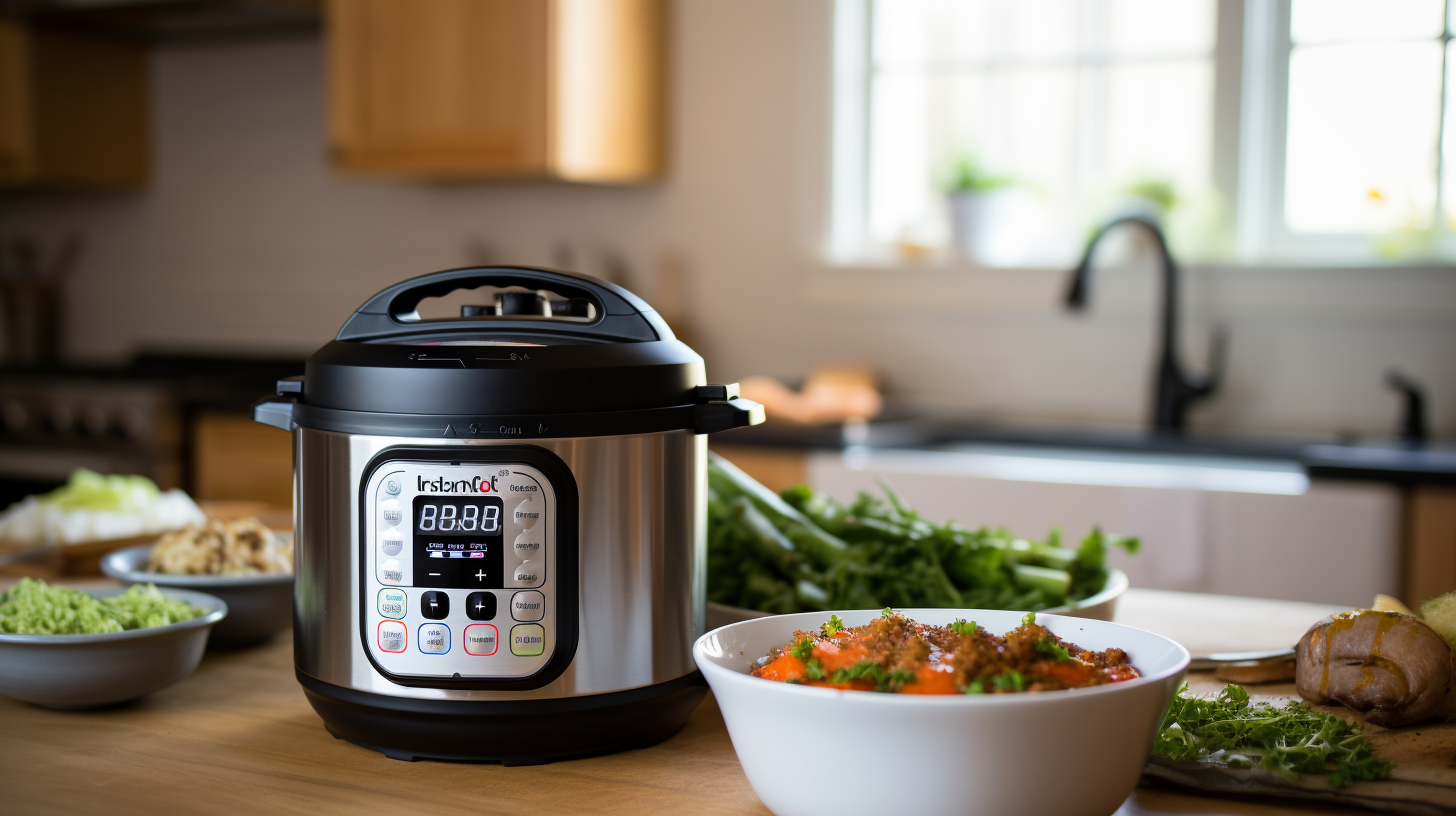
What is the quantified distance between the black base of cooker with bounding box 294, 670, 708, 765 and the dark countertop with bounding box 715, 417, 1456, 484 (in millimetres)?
1435

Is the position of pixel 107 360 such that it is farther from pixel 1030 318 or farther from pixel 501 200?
pixel 1030 318

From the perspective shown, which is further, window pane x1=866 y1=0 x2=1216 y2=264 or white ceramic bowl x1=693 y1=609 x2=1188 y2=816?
window pane x1=866 y1=0 x2=1216 y2=264

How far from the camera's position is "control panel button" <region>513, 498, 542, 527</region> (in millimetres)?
758

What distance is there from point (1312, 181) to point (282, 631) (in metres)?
2.36

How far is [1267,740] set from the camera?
76 cm

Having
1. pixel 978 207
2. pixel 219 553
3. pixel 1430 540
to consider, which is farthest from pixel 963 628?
pixel 978 207

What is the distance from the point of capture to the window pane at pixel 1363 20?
2629 mm

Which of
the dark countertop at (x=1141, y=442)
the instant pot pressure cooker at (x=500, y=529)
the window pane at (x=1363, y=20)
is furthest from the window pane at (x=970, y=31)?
the instant pot pressure cooker at (x=500, y=529)

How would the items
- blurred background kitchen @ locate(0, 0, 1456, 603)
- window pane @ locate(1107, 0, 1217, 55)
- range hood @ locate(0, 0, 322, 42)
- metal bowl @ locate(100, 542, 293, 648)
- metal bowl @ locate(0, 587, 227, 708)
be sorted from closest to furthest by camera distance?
1. metal bowl @ locate(0, 587, 227, 708)
2. metal bowl @ locate(100, 542, 293, 648)
3. blurred background kitchen @ locate(0, 0, 1456, 603)
4. window pane @ locate(1107, 0, 1217, 55)
5. range hood @ locate(0, 0, 322, 42)

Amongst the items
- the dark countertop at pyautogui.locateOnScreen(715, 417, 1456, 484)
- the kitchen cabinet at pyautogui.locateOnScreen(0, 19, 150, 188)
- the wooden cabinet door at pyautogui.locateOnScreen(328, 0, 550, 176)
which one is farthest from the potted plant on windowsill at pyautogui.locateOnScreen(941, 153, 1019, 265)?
the kitchen cabinet at pyautogui.locateOnScreen(0, 19, 150, 188)

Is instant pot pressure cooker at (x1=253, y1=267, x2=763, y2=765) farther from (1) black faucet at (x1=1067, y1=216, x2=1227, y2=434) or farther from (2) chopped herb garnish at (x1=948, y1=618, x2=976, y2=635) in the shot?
(1) black faucet at (x1=1067, y1=216, x2=1227, y2=434)

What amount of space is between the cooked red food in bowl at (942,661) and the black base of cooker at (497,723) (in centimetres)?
10

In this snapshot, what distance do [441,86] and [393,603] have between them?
98.5 inches

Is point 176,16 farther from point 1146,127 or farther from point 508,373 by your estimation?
point 508,373
